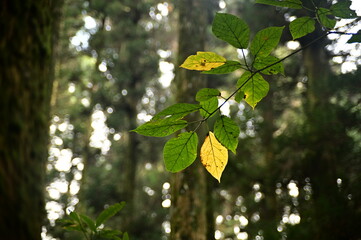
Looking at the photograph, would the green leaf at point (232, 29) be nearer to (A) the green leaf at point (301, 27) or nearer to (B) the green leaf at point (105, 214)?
(A) the green leaf at point (301, 27)

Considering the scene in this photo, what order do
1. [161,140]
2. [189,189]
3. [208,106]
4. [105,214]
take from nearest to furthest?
1. [208,106]
2. [105,214]
3. [189,189]
4. [161,140]

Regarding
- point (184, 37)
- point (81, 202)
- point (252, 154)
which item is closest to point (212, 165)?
point (184, 37)

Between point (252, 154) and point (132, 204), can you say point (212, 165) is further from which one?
point (132, 204)

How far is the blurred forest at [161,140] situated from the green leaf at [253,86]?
0.41 m

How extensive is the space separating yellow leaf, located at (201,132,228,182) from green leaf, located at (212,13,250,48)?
19cm

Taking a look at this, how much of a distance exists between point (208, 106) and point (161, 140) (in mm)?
8765

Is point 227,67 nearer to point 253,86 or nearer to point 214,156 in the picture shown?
point 253,86

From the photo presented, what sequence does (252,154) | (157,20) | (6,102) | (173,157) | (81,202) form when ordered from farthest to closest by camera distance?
(157,20), (81,202), (252,154), (173,157), (6,102)

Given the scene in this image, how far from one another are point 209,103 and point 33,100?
0.33 meters

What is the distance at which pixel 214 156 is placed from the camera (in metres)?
0.61

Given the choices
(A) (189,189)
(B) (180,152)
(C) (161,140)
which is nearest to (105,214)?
(B) (180,152)

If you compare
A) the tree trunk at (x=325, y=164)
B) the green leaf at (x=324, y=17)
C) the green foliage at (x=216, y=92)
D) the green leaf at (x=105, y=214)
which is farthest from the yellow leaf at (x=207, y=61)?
the tree trunk at (x=325, y=164)

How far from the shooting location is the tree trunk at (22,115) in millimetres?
408

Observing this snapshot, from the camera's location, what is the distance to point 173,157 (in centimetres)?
57
